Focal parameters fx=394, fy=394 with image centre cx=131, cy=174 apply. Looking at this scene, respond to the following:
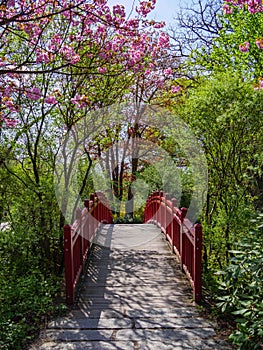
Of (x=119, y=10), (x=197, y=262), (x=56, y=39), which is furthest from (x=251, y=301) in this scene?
(x=56, y=39)

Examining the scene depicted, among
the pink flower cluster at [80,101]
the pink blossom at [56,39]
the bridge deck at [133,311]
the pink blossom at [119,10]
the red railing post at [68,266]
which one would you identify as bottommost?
the bridge deck at [133,311]

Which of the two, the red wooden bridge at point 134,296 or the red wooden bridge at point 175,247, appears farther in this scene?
the red wooden bridge at point 175,247

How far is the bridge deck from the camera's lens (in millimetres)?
3643

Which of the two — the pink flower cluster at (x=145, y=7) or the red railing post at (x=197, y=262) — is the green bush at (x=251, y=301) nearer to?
the red railing post at (x=197, y=262)

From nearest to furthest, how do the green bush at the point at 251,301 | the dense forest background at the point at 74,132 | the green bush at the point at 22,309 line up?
the green bush at the point at 251,301 → the green bush at the point at 22,309 → the dense forest background at the point at 74,132

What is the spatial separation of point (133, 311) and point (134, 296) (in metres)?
0.51

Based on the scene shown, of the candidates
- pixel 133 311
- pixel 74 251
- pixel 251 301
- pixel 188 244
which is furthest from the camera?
pixel 188 244

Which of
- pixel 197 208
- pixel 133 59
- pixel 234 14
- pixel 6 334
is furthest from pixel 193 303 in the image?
pixel 234 14

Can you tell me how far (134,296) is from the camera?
16.1 feet

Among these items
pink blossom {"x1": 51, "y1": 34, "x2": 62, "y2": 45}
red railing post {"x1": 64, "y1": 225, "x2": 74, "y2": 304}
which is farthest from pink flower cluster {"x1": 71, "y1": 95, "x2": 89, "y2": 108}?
red railing post {"x1": 64, "y1": 225, "x2": 74, "y2": 304}

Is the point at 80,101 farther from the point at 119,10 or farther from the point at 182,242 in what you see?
the point at 182,242

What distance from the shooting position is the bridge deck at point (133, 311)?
364 centimetres

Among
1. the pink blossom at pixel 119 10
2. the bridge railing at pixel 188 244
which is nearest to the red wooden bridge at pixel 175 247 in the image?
the bridge railing at pixel 188 244

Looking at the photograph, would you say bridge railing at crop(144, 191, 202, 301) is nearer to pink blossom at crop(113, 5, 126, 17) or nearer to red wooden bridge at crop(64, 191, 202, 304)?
red wooden bridge at crop(64, 191, 202, 304)
